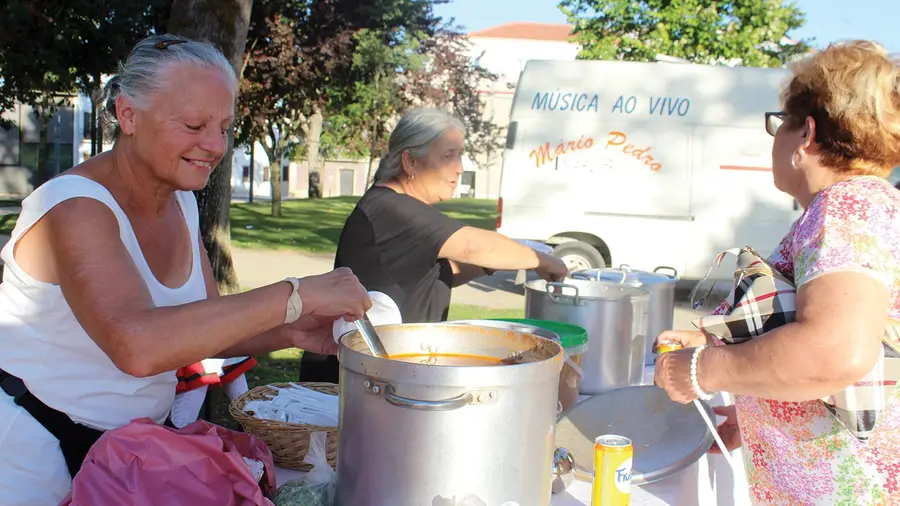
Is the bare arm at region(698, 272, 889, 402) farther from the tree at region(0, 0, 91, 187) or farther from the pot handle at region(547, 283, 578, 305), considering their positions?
the tree at region(0, 0, 91, 187)

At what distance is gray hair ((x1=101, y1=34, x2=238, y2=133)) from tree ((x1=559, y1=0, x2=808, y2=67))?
12096mm

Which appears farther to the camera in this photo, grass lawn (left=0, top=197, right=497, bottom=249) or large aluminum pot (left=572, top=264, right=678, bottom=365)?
grass lawn (left=0, top=197, right=497, bottom=249)

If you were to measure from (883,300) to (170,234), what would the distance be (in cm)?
140

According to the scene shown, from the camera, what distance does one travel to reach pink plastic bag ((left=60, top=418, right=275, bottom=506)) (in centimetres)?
123

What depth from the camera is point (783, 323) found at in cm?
143

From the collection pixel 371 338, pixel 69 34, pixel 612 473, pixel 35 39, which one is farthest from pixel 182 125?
pixel 69 34

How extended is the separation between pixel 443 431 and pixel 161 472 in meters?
0.48

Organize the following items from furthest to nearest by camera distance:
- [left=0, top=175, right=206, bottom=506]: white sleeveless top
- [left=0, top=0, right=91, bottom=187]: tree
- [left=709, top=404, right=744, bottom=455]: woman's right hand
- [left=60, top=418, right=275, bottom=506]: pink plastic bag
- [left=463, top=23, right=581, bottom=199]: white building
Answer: [left=463, top=23, right=581, bottom=199]: white building
[left=0, top=0, right=91, bottom=187]: tree
[left=709, top=404, right=744, bottom=455]: woman's right hand
[left=0, top=175, right=206, bottom=506]: white sleeveless top
[left=60, top=418, right=275, bottom=506]: pink plastic bag

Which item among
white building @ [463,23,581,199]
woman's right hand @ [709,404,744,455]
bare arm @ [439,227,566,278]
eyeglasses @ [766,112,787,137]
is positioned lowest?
woman's right hand @ [709,404,744,455]

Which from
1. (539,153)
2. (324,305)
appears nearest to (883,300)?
(324,305)

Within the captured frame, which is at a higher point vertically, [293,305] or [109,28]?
[109,28]

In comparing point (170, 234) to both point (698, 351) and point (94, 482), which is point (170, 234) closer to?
point (94, 482)

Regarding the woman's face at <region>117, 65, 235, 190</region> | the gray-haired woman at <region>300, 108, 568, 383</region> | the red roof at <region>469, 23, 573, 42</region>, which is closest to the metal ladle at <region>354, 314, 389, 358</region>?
the woman's face at <region>117, 65, 235, 190</region>

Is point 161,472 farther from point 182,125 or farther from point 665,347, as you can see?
point 665,347
